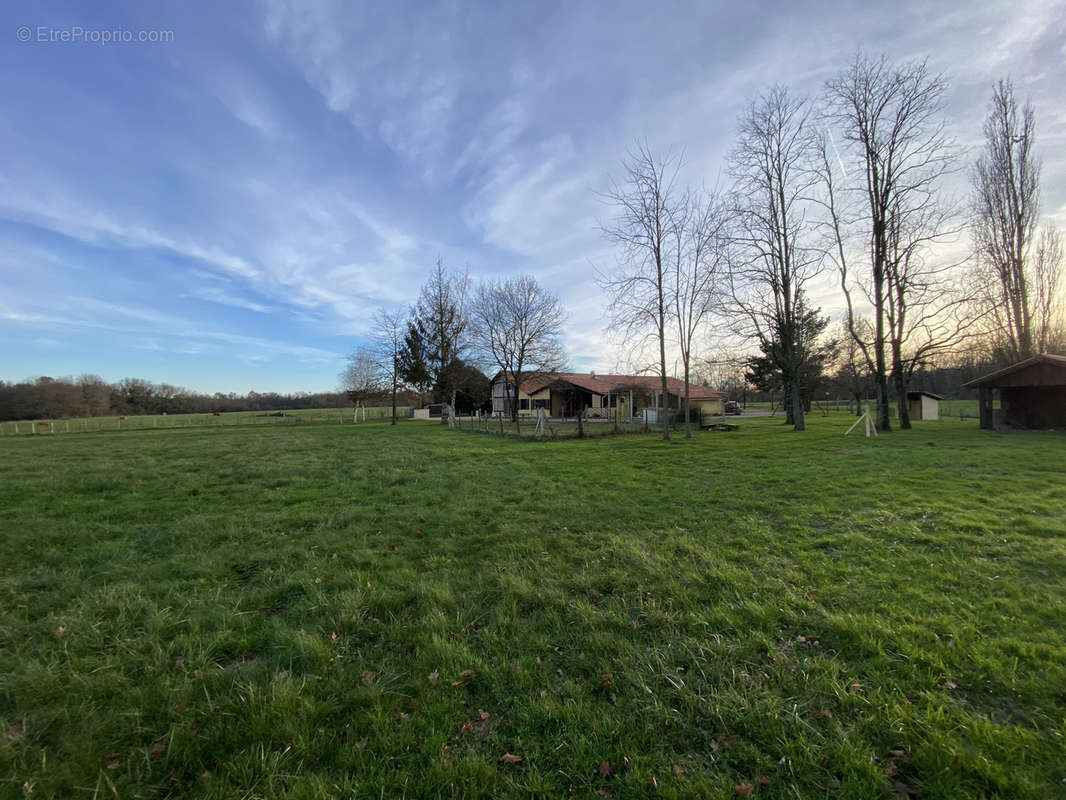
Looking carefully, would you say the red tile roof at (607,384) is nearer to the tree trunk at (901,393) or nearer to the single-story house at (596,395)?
the single-story house at (596,395)

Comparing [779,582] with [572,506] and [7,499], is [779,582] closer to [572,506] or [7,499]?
[572,506]

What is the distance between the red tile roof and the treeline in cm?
5349

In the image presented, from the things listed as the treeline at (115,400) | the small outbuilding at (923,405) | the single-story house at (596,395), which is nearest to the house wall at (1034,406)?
the small outbuilding at (923,405)

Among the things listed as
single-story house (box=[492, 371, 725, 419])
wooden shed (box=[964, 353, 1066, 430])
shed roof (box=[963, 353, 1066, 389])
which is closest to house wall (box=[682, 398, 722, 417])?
single-story house (box=[492, 371, 725, 419])

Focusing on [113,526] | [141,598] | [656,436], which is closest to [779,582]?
[141,598]

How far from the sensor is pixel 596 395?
3622 centimetres

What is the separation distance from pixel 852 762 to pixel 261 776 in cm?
279

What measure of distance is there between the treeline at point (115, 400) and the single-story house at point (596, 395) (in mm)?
52628

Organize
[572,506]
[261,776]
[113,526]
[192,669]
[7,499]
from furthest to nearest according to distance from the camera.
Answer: [7,499] → [572,506] → [113,526] → [192,669] → [261,776]

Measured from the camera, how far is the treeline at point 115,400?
48.7 m

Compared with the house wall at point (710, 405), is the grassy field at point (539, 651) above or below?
below

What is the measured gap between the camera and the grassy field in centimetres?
199

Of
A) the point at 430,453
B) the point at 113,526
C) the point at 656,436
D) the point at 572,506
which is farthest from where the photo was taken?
the point at 656,436

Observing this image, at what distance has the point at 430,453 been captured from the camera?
44.9 ft
